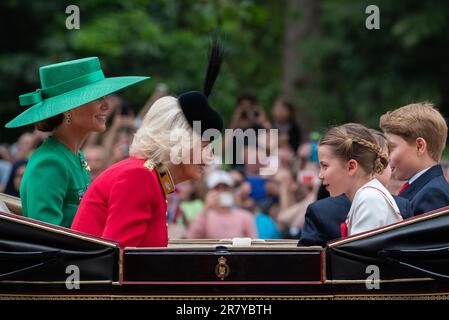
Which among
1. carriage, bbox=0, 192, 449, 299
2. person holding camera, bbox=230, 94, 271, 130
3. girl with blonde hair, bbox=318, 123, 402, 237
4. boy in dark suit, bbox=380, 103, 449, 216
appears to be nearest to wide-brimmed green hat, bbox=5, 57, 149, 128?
carriage, bbox=0, 192, 449, 299

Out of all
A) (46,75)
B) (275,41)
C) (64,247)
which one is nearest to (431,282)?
(64,247)

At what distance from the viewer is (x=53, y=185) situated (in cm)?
414

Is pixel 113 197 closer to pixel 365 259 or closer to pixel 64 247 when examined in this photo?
Answer: pixel 64 247

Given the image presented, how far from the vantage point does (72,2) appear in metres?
15.6

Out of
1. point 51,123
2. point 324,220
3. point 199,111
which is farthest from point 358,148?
point 51,123

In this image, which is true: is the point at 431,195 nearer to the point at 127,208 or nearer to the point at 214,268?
the point at 214,268

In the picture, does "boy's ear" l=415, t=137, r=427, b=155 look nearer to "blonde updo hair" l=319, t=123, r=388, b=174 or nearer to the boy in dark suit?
the boy in dark suit

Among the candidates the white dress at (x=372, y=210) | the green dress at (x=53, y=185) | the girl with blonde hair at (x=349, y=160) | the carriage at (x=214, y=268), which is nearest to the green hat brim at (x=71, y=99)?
the green dress at (x=53, y=185)

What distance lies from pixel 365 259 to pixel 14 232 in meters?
1.34

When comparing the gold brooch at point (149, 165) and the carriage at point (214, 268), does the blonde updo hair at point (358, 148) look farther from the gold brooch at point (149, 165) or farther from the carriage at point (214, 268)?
the gold brooch at point (149, 165)

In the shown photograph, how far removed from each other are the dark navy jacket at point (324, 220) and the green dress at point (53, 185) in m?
1.02

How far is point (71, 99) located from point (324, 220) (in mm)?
1229

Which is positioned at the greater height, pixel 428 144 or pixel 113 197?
pixel 428 144

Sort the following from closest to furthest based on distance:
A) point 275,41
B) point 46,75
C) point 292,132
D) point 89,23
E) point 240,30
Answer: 1. point 46,75
2. point 292,132
3. point 89,23
4. point 240,30
5. point 275,41
